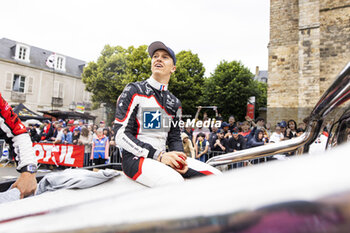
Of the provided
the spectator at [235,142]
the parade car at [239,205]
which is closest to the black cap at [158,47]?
the parade car at [239,205]

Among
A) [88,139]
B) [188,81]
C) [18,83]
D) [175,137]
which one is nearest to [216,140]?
[88,139]

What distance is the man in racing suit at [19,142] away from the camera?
1644 millimetres

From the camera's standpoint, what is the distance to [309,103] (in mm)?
15469

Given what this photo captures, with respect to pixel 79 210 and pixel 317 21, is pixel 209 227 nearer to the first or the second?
pixel 79 210

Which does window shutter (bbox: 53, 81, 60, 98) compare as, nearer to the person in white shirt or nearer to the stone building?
the person in white shirt

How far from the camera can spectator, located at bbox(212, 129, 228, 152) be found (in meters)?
7.93

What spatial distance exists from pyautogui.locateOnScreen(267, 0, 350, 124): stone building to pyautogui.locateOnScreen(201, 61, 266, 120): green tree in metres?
12.9

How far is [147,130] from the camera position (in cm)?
167

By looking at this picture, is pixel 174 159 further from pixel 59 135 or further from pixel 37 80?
pixel 37 80

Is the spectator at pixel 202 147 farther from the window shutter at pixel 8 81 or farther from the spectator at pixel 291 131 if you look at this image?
the window shutter at pixel 8 81

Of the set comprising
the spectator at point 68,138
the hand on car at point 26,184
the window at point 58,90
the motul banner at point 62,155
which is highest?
the window at point 58,90

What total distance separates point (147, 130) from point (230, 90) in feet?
98.9

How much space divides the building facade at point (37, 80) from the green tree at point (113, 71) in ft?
15.5

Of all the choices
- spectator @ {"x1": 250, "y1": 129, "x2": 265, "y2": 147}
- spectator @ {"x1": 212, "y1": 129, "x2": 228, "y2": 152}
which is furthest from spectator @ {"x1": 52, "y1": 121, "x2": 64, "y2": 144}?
spectator @ {"x1": 250, "y1": 129, "x2": 265, "y2": 147}
